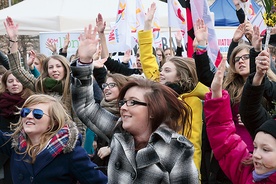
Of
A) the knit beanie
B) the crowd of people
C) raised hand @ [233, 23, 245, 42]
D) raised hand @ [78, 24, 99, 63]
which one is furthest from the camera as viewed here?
raised hand @ [233, 23, 245, 42]

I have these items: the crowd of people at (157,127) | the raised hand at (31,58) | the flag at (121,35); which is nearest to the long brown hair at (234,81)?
the crowd of people at (157,127)

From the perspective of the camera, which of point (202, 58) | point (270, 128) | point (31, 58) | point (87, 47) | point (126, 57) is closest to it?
point (270, 128)

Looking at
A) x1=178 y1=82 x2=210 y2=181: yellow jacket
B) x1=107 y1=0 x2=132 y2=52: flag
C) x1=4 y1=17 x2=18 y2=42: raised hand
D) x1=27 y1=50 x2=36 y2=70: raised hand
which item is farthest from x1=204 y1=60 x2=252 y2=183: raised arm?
x1=107 y1=0 x2=132 y2=52: flag

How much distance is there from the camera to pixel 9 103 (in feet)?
19.4

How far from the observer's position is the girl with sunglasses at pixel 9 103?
577 centimetres

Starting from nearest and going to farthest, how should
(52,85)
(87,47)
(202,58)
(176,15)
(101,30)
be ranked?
1. (87,47)
2. (202,58)
3. (52,85)
4. (101,30)
5. (176,15)

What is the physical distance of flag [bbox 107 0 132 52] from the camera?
8.60 m

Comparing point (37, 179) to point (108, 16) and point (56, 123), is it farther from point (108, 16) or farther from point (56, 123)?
point (108, 16)

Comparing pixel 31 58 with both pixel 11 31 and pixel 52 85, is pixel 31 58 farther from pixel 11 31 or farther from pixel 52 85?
pixel 52 85

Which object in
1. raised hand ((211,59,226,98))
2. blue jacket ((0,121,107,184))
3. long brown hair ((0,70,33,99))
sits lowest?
blue jacket ((0,121,107,184))

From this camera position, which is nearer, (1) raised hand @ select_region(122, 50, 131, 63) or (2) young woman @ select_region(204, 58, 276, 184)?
(2) young woman @ select_region(204, 58, 276, 184)

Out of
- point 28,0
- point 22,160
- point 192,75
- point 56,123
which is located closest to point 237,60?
point 192,75

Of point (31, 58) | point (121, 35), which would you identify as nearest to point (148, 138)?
point (31, 58)

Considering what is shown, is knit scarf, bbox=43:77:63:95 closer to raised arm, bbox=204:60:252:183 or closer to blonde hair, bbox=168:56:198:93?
blonde hair, bbox=168:56:198:93
